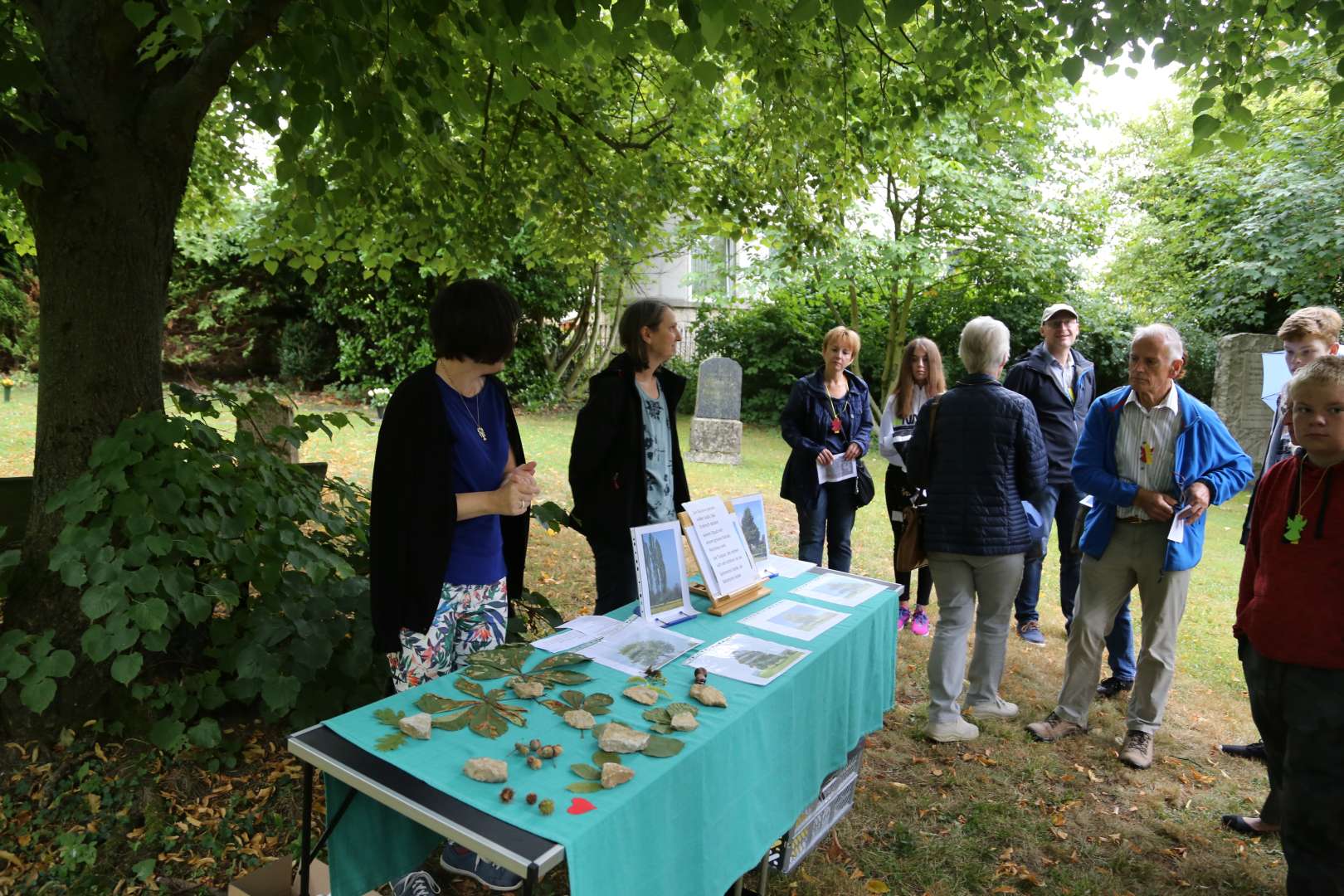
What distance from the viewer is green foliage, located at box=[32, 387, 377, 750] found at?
104 inches

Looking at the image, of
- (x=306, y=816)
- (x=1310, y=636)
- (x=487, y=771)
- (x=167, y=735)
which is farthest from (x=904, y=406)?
(x=167, y=735)

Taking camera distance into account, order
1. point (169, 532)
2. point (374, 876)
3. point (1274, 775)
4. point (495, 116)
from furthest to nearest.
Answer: point (495, 116)
point (169, 532)
point (1274, 775)
point (374, 876)

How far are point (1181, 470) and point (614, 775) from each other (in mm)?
2953

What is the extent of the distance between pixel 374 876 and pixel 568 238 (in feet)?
15.4

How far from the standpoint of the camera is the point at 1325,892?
222cm

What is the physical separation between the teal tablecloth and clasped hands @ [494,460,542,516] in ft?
1.69

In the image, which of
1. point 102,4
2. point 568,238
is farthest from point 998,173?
point 102,4

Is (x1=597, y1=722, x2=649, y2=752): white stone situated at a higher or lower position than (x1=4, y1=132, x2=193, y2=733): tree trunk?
lower

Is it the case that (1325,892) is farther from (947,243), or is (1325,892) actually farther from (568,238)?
(947,243)

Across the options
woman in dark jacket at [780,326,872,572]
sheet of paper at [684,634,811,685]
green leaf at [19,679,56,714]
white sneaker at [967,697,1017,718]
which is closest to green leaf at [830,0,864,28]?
sheet of paper at [684,634,811,685]

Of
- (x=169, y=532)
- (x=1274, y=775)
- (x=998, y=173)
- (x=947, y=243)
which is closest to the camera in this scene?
(x=1274, y=775)

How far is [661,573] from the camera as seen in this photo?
2.61m

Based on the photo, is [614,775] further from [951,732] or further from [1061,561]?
[1061,561]

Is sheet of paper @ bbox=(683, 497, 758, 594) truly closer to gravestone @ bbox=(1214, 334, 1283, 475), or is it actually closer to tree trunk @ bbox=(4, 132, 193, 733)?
tree trunk @ bbox=(4, 132, 193, 733)
